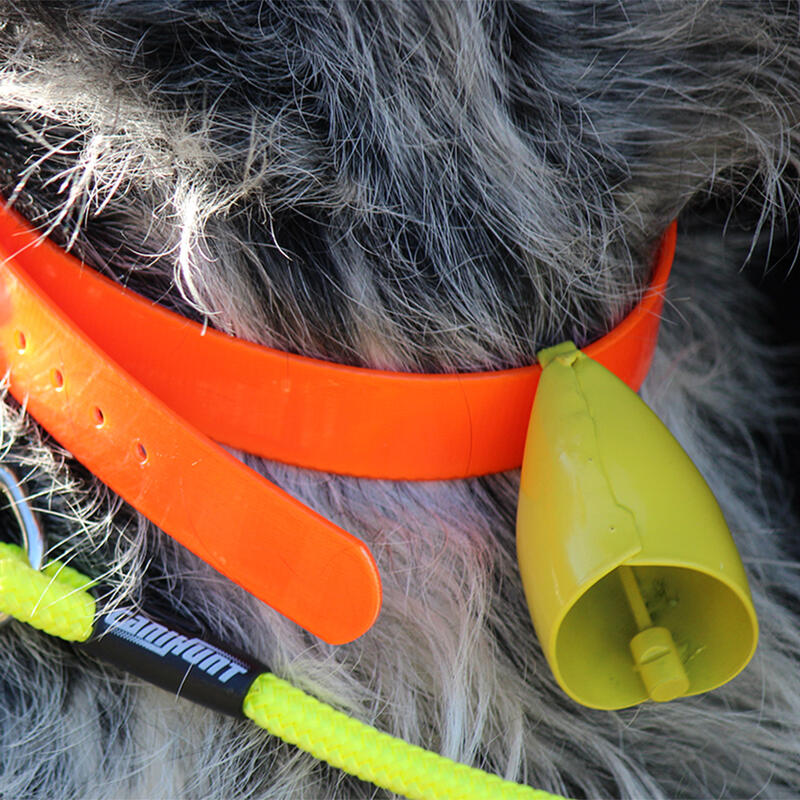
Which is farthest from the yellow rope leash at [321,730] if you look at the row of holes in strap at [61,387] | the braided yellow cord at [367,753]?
the row of holes in strap at [61,387]

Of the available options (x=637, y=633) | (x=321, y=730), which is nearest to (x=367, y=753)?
(x=321, y=730)

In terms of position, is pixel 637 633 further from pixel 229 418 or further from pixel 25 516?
pixel 25 516

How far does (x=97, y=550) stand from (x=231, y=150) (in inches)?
10.0

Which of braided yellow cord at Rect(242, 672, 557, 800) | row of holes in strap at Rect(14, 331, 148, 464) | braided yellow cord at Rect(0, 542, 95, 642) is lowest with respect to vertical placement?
braided yellow cord at Rect(242, 672, 557, 800)

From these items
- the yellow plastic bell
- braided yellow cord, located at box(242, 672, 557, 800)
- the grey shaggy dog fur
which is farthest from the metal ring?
the yellow plastic bell

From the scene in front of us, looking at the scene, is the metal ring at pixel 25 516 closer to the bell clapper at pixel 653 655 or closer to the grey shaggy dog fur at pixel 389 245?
the grey shaggy dog fur at pixel 389 245

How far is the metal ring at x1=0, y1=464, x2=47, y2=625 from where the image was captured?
23.7 inches

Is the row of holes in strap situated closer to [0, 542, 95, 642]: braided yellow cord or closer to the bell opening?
[0, 542, 95, 642]: braided yellow cord

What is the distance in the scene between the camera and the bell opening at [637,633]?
543 mm

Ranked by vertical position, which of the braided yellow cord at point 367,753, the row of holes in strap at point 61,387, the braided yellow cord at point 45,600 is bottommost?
the braided yellow cord at point 367,753

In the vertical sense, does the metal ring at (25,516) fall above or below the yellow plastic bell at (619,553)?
above

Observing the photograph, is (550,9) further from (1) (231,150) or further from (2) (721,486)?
(2) (721,486)

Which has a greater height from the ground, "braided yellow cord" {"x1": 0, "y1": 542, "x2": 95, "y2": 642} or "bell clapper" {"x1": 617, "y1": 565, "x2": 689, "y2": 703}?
"braided yellow cord" {"x1": 0, "y1": 542, "x2": 95, "y2": 642}

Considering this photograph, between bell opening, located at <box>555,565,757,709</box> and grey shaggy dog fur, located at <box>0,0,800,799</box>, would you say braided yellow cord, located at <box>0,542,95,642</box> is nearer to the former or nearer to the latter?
grey shaggy dog fur, located at <box>0,0,800,799</box>
